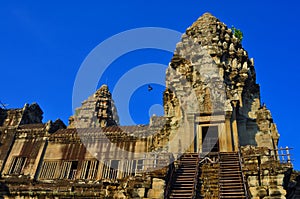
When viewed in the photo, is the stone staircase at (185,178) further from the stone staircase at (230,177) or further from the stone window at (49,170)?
the stone window at (49,170)

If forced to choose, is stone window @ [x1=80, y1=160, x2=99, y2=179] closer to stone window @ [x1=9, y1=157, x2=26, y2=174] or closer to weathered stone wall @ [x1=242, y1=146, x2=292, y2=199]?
stone window @ [x1=9, y1=157, x2=26, y2=174]

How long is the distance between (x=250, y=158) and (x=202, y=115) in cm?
608

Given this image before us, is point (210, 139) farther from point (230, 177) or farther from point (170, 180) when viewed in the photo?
point (170, 180)

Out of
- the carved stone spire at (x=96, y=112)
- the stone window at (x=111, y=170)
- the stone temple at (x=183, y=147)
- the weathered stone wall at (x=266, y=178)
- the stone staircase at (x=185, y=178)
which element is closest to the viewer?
the weathered stone wall at (x=266, y=178)

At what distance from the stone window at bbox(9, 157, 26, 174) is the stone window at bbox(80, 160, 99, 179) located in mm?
5790

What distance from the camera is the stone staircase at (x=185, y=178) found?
14.6 meters

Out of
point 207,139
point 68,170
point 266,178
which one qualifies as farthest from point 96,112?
point 266,178

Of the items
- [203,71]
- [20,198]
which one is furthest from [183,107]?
[20,198]

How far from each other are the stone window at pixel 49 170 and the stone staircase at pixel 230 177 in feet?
50.3

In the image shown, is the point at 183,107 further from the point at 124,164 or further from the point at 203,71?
the point at 124,164

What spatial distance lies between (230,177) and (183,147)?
239 inches

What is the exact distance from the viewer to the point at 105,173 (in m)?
26.0

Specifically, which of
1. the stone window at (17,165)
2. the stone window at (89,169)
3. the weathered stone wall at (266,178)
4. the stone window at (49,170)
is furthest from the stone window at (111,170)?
the weathered stone wall at (266,178)

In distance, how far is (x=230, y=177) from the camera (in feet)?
50.3
